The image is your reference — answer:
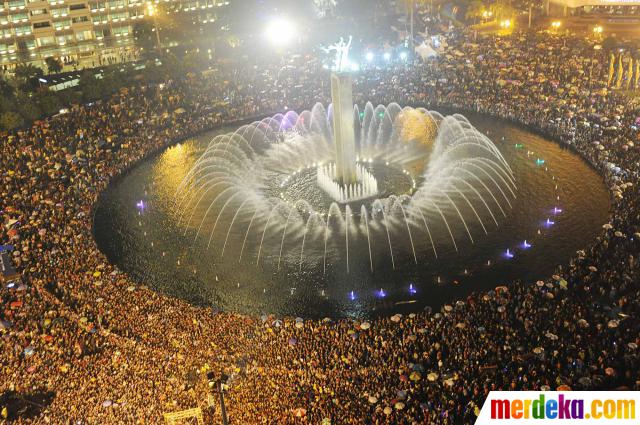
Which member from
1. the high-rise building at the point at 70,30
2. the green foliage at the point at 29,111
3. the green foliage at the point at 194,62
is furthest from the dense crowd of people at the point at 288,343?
→ the high-rise building at the point at 70,30

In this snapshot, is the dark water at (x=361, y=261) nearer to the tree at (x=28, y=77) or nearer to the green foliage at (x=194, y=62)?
the tree at (x=28, y=77)

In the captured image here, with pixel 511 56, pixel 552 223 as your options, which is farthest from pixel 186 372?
pixel 511 56

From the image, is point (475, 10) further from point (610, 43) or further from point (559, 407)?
point (559, 407)

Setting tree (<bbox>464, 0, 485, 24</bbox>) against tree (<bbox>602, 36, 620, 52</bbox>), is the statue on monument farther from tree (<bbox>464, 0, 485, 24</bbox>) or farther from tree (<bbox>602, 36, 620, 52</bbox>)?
tree (<bbox>464, 0, 485, 24</bbox>)

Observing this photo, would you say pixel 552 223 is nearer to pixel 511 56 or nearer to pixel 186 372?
pixel 186 372

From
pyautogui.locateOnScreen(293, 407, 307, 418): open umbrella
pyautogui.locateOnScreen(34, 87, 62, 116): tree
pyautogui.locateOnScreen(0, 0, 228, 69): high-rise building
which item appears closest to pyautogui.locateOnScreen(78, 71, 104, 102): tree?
pyautogui.locateOnScreen(34, 87, 62, 116): tree

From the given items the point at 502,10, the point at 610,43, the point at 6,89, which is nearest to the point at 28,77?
the point at 6,89
